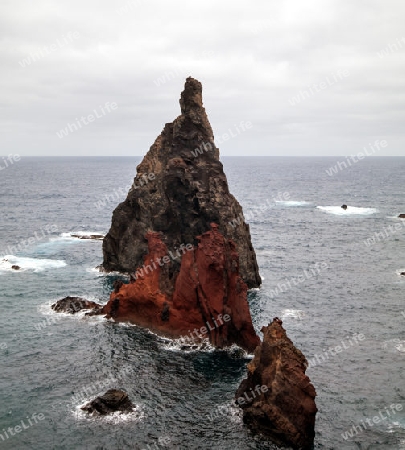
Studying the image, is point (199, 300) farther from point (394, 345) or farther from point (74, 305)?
point (394, 345)

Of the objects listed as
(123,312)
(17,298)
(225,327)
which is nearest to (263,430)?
(225,327)

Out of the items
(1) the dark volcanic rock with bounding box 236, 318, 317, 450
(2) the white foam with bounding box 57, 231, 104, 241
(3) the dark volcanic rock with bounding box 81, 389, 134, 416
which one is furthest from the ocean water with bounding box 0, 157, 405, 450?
(2) the white foam with bounding box 57, 231, 104, 241

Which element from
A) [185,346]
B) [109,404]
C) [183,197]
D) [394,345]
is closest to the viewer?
[109,404]

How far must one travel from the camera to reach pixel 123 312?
59688 mm

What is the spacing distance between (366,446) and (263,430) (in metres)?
7.37

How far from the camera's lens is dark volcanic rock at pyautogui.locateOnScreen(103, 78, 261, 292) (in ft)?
204

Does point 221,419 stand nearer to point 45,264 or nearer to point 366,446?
point 366,446

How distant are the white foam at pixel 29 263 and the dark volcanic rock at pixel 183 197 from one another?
12.2 m

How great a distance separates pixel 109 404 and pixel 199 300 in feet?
55.0

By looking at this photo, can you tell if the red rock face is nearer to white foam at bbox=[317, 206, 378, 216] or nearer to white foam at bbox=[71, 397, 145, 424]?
white foam at bbox=[71, 397, 145, 424]

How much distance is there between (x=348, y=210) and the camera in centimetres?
14950

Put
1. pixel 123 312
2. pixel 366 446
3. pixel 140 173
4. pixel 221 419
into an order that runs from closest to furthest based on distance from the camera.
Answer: pixel 366 446, pixel 221 419, pixel 123 312, pixel 140 173

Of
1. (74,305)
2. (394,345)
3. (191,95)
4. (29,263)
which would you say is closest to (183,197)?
(191,95)

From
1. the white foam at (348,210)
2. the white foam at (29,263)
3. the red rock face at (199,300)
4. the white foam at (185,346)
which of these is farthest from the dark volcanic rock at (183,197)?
the white foam at (348,210)
